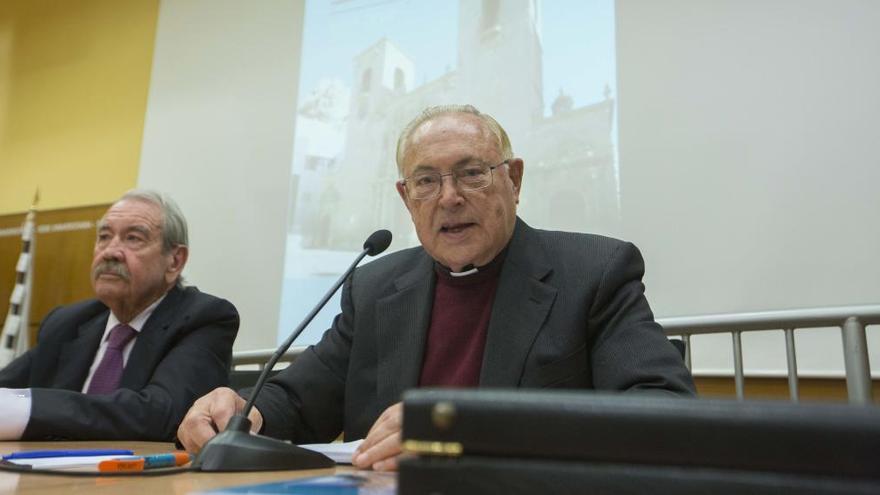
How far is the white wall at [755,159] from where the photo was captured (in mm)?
2969

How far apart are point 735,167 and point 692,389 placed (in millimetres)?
2139

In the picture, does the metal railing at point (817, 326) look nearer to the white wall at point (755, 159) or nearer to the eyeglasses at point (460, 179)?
the eyeglasses at point (460, 179)

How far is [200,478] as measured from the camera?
0.89 metres

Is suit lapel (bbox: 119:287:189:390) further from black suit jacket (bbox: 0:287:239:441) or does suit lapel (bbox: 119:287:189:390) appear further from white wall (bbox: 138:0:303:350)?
white wall (bbox: 138:0:303:350)

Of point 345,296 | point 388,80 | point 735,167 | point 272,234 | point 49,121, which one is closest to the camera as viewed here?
point 345,296

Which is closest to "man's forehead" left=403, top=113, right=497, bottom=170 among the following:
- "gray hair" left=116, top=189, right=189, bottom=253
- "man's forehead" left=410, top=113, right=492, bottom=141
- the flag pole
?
"man's forehead" left=410, top=113, right=492, bottom=141

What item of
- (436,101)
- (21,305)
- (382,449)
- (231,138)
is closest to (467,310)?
(382,449)

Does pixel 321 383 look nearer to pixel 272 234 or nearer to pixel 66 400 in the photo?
pixel 66 400

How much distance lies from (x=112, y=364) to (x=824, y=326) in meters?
2.17

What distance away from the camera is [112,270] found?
245 centimetres

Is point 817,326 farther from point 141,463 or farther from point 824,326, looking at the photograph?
point 141,463

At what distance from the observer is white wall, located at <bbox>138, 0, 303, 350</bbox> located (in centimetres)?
484

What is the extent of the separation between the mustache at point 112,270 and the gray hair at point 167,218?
0.17 metres

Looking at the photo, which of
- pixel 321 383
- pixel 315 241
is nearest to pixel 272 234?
pixel 315 241
